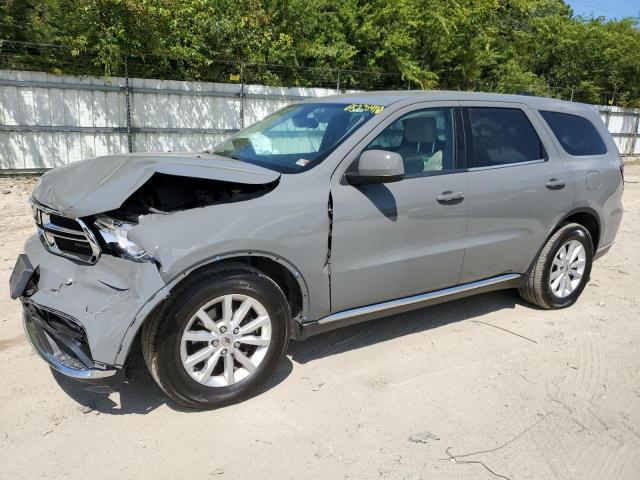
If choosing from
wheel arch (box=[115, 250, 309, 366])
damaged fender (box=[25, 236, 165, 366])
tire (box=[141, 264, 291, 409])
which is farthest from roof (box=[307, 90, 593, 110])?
damaged fender (box=[25, 236, 165, 366])

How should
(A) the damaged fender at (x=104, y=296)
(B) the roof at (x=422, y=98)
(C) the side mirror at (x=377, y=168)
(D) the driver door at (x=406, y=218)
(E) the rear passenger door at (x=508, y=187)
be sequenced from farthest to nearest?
(E) the rear passenger door at (x=508, y=187) < (B) the roof at (x=422, y=98) < (D) the driver door at (x=406, y=218) < (C) the side mirror at (x=377, y=168) < (A) the damaged fender at (x=104, y=296)

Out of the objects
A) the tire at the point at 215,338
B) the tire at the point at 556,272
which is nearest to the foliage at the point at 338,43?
the tire at the point at 556,272

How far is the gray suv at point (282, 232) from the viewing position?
2.99 metres

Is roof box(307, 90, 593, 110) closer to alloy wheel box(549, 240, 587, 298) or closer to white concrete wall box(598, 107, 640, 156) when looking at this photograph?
alloy wheel box(549, 240, 587, 298)

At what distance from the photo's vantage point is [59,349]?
123 inches

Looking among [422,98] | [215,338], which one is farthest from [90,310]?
[422,98]

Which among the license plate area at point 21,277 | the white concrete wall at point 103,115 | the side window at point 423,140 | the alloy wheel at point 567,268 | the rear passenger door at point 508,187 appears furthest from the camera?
the white concrete wall at point 103,115

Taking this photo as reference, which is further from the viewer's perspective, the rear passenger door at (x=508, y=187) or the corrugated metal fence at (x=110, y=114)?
the corrugated metal fence at (x=110, y=114)

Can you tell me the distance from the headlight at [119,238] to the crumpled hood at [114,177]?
13 centimetres

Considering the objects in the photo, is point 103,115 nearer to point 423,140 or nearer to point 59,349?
point 423,140

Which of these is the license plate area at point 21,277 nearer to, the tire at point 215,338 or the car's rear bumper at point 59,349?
the car's rear bumper at point 59,349

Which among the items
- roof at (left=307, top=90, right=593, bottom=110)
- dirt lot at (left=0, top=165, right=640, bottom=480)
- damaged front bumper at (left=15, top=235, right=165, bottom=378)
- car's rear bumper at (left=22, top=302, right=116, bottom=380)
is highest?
roof at (left=307, top=90, right=593, bottom=110)

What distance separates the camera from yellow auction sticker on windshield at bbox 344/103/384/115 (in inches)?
153

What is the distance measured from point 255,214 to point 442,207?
144cm
